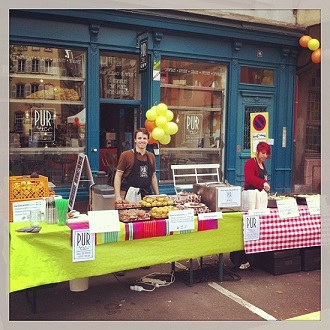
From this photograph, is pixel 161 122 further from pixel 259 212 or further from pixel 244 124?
pixel 244 124

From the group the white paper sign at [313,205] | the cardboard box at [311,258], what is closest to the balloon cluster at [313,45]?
the white paper sign at [313,205]

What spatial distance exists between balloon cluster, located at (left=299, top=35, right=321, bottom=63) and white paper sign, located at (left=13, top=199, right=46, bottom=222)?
305 inches

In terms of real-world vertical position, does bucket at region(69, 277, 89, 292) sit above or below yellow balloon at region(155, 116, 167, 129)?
below

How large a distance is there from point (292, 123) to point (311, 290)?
640 cm

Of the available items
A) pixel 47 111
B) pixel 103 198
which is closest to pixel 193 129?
pixel 47 111

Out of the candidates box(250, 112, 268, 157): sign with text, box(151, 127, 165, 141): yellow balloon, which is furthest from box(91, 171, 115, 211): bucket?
box(250, 112, 268, 157): sign with text

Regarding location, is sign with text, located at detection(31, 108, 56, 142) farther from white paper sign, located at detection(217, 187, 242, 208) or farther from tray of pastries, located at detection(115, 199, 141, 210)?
white paper sign, located at detection(217, 187, 242, 208)

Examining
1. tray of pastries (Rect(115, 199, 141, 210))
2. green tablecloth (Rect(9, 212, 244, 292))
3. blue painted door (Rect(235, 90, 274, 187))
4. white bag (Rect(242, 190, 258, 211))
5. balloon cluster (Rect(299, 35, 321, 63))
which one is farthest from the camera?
blue painted door (Rect(235, 90, 274, 187))

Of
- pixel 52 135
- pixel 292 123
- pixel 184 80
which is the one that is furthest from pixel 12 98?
pixel 292 123

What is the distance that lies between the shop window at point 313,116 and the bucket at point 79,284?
8312 millimetres

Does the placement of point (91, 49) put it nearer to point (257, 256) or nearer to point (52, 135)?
point (52, 135)

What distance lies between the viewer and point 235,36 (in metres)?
9.93

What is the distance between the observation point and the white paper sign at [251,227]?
5406 mm

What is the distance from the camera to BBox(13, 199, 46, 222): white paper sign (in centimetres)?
465
